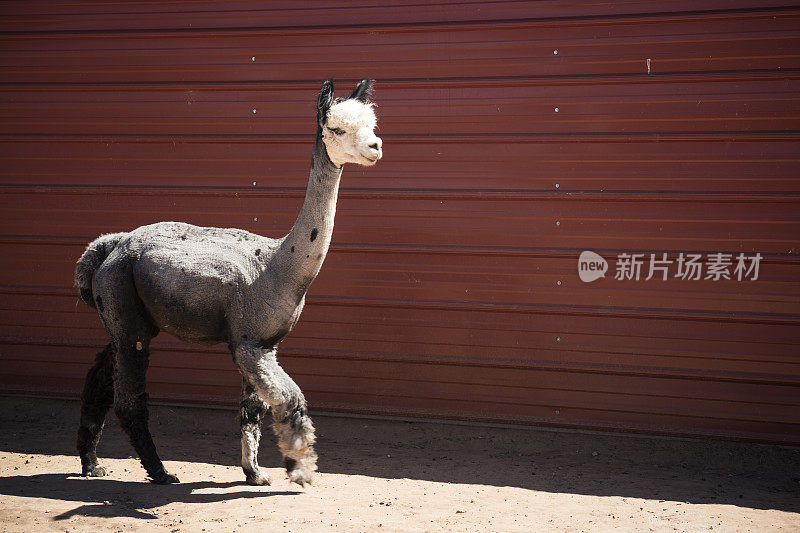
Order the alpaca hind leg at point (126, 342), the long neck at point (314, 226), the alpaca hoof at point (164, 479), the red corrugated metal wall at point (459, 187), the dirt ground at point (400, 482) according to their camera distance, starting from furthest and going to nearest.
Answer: the red corrugated metal wall at point (459, 187)
the alpaca hoof at point (164, 479)
the alpaca hind leg at point (126, 342)
the long neck at point (314, 226)
the dirt ground at point (400, 482)

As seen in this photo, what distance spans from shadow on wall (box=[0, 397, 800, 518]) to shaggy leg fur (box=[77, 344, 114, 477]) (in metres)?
0.17

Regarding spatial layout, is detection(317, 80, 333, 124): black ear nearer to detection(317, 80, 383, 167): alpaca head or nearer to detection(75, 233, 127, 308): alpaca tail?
detection(317, 80, 383, 167): alpaca head

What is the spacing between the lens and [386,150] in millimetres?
5789

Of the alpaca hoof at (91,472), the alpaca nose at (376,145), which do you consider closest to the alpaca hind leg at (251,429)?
the alpaca hoof at (91,472)

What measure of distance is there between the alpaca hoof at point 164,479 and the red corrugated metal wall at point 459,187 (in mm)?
1663

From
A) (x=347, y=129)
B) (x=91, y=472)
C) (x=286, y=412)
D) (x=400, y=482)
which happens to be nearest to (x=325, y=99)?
(x=347, y=129)

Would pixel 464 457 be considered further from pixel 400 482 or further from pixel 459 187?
pixel 459 187

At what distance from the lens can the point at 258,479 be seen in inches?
174

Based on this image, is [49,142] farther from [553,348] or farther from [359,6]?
[553,348]

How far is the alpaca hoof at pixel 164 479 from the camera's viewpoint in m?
4.34

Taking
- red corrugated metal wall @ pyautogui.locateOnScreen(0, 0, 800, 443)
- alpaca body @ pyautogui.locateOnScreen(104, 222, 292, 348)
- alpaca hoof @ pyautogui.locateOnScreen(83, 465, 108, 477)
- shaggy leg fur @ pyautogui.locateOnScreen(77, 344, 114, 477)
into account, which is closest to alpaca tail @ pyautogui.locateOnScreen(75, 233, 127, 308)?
alpaca body @ pyautogui.locateOnScreen(104, 222, 292, 348)

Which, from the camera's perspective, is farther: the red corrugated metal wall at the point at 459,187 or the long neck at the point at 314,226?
the red corrugated metal wall at the point at 459,187

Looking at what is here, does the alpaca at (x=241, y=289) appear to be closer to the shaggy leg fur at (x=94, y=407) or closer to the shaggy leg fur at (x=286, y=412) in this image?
the shaggy leg fur at (x=286, y=412)

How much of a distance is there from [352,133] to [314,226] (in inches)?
22.4
